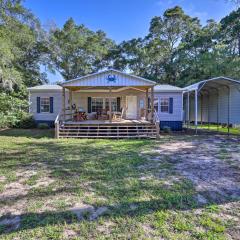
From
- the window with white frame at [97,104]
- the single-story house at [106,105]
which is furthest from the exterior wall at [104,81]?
the window with white frame at [97,104]

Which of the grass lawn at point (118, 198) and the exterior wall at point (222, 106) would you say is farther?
the exterior wall at point (222, 106)

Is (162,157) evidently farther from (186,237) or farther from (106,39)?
(106,39)

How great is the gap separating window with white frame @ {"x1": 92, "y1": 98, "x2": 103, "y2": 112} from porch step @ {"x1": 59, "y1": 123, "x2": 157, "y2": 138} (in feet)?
16.0

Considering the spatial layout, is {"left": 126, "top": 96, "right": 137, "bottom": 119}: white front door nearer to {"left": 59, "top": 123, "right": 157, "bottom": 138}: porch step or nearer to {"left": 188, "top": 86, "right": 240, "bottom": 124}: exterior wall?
{"left": 59, "top": 123, "right": 157, "bottom": 138}: porch step

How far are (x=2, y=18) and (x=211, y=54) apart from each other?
15.7 meters

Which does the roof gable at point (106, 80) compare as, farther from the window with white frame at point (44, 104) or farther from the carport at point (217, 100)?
the window with white frame at point (44, 104)

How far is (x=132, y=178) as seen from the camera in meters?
5.62

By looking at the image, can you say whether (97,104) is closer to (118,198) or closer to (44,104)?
(44,104)

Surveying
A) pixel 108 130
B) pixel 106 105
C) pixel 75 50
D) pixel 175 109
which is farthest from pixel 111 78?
pixel 75 50

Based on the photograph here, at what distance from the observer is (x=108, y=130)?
1335cm

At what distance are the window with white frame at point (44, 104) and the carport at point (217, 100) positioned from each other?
866cm

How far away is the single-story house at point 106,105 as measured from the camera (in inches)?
533

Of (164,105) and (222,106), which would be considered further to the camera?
(222,106)

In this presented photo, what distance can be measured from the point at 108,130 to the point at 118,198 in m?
8.93
